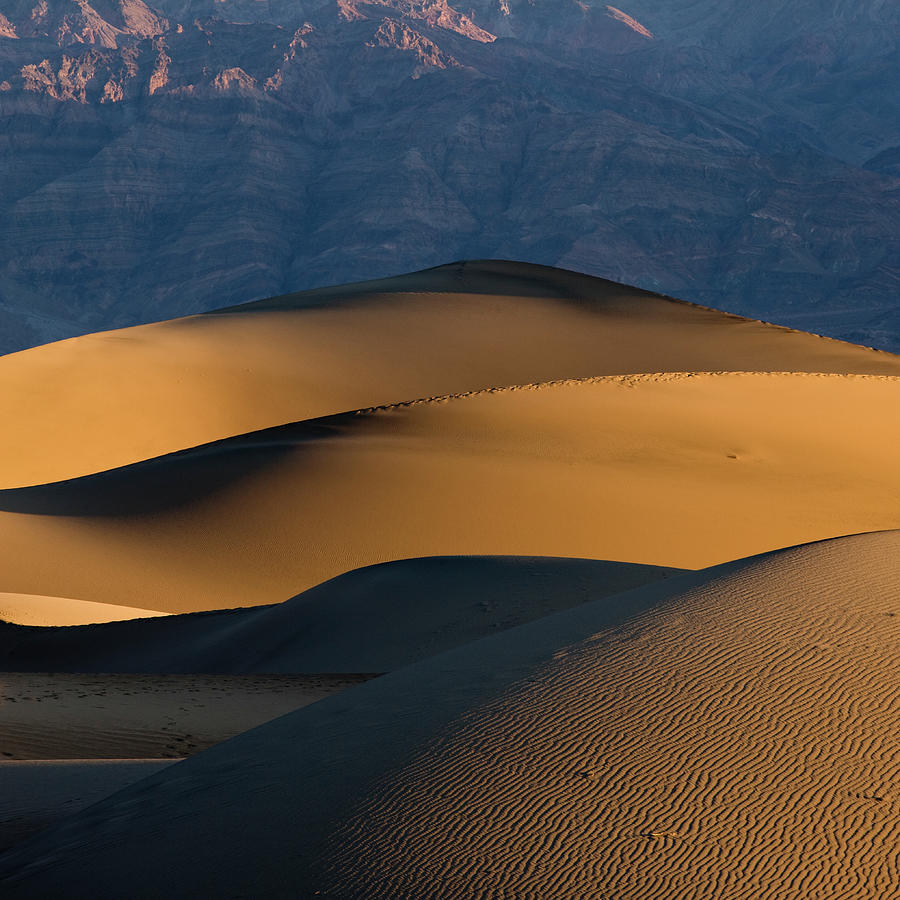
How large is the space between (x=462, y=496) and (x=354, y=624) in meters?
4.49

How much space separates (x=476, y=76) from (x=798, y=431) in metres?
182

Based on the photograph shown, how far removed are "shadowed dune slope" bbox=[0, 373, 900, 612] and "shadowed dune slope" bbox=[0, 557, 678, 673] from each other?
2119 millimetres

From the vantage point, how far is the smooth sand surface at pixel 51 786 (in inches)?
182

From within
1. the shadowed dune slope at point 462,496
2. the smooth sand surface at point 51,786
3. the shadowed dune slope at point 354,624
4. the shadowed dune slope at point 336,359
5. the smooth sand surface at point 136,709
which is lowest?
the smooth sand surface at point 51,786

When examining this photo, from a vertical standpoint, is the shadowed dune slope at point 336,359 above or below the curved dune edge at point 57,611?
above

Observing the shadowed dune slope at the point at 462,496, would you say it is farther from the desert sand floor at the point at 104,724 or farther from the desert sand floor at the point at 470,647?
the desert sand floor at the point at 104,724

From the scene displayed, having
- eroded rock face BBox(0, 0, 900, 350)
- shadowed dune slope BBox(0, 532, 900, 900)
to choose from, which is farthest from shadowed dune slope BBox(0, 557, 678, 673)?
eroded rock face BBox(0, 0, 900, 350)

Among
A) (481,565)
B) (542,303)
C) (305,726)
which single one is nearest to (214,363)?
(542,303)

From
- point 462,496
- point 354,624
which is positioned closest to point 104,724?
point 354,624

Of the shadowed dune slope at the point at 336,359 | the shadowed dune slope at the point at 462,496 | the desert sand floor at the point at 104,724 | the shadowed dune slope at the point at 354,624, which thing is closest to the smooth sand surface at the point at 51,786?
the desert sand floor at the point at 104,724

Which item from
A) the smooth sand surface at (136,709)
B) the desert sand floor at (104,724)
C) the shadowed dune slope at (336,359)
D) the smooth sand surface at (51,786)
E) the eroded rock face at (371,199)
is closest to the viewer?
the smooth sand surface at (51,786)

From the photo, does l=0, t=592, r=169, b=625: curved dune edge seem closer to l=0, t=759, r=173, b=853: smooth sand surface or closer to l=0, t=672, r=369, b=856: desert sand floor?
l=0, t=672, r=369, b=856: desert sand floor

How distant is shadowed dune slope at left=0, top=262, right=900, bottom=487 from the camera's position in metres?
26.1

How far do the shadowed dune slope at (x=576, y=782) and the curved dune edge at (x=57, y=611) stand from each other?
6543mm
